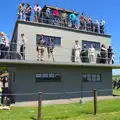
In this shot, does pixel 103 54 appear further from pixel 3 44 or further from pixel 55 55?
pixel 3 44

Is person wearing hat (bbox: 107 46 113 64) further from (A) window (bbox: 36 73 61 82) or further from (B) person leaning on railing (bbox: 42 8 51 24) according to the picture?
(B) person leaning on railing (bbox: 42 8 51 24)

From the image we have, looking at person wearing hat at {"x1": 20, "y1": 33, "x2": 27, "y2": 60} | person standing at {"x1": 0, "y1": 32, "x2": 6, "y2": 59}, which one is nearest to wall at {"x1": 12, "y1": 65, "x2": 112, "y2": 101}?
person wearing hat at {"x1": 20, "y1": 33, "x2": 27, "y2": 60}

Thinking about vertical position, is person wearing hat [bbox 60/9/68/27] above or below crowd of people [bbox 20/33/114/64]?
above

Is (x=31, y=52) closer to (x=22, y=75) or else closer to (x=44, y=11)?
(x=22, y=75)

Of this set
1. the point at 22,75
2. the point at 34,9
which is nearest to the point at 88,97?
the point at 22,75

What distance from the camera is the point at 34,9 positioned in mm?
19641

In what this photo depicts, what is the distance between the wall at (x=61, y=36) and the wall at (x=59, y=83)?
1.06m

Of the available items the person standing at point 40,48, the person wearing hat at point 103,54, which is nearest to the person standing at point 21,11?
the person standing at point 40,48

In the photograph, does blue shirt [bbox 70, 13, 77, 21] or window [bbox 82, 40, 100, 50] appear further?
window [bbox 82, 40, 100, 50]

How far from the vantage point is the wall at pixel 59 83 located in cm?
1761

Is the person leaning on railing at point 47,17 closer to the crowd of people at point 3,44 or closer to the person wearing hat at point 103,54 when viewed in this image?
the crowd of people at point 3,44

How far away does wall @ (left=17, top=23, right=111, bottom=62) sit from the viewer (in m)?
18.6

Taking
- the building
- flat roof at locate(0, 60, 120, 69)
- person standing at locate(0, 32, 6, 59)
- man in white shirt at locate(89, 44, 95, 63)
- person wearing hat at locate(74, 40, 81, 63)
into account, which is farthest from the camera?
man in white shirt at locate(89, 44, 95, 63)

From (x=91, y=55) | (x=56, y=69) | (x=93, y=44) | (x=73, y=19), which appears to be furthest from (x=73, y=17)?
(x=56, y=69)
